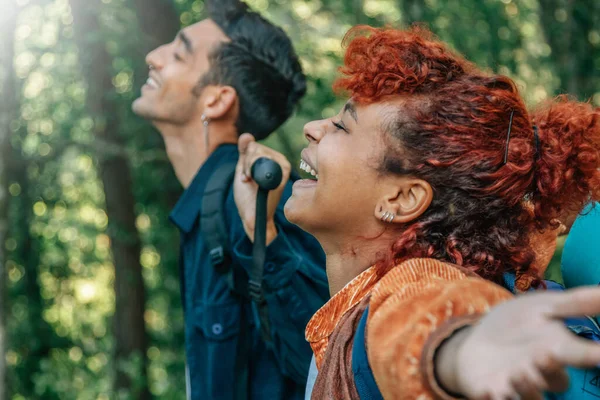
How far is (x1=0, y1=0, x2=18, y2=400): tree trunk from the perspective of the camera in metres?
4.00

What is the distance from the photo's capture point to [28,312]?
554 cm

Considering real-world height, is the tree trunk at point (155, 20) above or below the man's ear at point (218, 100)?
above

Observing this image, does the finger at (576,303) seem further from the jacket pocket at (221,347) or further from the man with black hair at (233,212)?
the jacket pocket at (221,347)

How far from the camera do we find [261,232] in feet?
8.04

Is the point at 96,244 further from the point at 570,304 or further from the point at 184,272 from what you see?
the point at 570,304

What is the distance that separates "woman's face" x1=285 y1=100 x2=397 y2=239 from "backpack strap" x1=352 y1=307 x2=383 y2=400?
455 millimetres

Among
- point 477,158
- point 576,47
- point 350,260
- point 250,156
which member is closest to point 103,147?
point 250,156

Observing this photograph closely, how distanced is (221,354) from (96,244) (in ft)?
12.1

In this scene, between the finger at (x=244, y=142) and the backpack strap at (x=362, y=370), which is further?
the finger at (x=244, y=142)

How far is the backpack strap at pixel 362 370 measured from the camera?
3.96 feet

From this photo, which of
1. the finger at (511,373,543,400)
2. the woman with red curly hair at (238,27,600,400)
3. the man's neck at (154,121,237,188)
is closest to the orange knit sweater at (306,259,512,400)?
the woman with red curly hair at (238,27,600,400)

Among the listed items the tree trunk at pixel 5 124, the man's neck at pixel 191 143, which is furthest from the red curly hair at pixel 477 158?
the tree trunk at pixel 5 124

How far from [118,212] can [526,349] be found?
411 centimetres

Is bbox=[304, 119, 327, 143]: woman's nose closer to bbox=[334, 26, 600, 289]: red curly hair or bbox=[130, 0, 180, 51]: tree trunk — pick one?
bbox=[334, 26, 600, 289]: red curly hair
